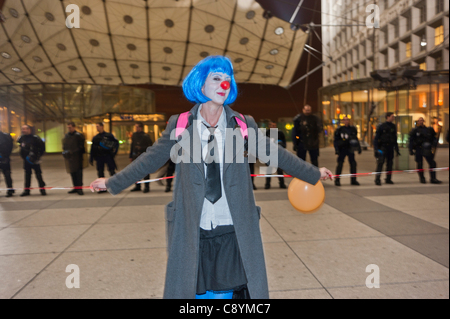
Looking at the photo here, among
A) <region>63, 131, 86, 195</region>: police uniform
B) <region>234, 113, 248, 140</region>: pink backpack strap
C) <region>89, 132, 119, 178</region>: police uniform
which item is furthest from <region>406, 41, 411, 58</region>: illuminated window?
<region>234, 113, 248, 140</region>: pink backpack strap

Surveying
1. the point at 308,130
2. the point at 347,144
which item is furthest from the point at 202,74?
the point at 347,144

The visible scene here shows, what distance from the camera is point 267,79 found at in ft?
15.2

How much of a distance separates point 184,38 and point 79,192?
6.77 m

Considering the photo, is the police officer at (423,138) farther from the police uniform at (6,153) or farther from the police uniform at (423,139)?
the police uniform at (6,153)

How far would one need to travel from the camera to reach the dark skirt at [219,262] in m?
2.00

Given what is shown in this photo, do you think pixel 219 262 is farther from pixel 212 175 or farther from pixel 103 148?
pixel 103 148

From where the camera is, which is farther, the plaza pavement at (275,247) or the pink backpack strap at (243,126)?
the plaza pavement at (275,247)

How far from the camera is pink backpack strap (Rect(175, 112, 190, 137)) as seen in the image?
187cm

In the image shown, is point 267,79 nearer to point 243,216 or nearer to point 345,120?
point 243,216

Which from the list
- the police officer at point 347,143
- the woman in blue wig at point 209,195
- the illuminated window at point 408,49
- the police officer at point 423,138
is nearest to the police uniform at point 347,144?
the police officer at point 347,143

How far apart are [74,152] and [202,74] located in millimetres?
8231

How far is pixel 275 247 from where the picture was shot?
14.9ft

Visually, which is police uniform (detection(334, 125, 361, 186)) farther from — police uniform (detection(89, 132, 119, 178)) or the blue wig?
the blue wig
